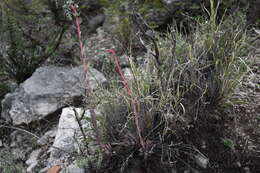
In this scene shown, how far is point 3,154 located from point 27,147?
0.78 feet

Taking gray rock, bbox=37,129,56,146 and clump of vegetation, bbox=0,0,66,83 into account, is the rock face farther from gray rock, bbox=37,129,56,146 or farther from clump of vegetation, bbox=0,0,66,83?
clump of vegetation, bbox=0,0,66,83

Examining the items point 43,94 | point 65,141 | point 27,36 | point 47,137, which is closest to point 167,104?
point 65,141

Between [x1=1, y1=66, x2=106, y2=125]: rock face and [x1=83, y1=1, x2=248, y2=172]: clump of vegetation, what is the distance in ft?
2.51

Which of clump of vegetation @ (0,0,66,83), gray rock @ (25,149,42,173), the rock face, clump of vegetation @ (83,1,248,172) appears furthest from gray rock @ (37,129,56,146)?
clump of vegetation @ (0,0,66,83)

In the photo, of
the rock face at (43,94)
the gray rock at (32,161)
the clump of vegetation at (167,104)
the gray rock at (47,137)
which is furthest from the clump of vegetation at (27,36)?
the clump of vegetation at (167,104)

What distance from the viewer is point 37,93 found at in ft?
10.4

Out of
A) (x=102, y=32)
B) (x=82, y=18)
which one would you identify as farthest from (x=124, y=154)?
(x=82, y=18)

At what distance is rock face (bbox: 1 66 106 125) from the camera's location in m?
3.09

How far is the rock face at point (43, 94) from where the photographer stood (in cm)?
309

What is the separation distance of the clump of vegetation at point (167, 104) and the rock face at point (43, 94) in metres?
0.76

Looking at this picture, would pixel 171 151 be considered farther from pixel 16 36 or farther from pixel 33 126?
pixel 16 36

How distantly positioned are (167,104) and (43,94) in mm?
1483

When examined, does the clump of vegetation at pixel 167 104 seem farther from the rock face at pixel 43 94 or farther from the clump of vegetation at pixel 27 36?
the clump of vegetation at pixel 27 36

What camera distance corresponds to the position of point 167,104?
86.0 inches
